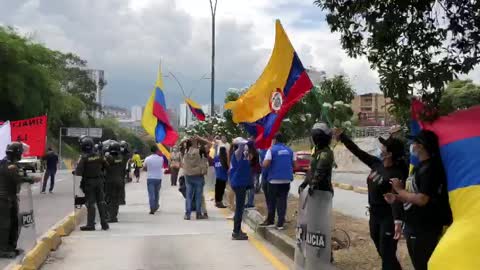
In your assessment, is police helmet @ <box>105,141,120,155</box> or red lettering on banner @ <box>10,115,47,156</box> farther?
red lettering on banner @ <box>10,115,47,156</box>

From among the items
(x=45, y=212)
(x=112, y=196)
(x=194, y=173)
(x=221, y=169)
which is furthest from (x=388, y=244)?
(x=45, y=212)

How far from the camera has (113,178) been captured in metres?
13.5

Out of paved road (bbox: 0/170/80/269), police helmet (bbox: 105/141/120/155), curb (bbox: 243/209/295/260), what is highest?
police helmet (bbox: 105/141/120/155)

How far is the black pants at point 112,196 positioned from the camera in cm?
1340

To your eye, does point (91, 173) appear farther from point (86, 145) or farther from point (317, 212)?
point (317, 212)

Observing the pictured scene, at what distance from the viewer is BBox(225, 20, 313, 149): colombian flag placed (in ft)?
30.2

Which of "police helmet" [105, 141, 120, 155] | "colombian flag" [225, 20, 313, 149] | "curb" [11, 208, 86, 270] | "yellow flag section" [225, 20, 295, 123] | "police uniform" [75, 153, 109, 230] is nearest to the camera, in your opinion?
"curb" [11, 208, 86, 270]

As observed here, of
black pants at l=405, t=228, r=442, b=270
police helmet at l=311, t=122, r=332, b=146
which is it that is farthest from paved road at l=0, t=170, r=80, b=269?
black pants at l=405, t=228, r=442, b=270

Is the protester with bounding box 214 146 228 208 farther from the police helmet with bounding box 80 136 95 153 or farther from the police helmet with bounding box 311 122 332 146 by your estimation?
the police helmet with bounding box 311 122 332 146

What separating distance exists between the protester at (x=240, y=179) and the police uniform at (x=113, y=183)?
320 centimetres

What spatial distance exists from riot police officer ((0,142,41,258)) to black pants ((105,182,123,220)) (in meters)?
4.69

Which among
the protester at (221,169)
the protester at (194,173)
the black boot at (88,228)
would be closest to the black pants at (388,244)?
the black boot at (88,228)

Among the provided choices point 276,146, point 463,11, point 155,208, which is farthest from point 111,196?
point 463,11

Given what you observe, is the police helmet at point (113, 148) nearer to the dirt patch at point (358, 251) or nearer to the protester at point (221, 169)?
the protester at point (221, 169)
